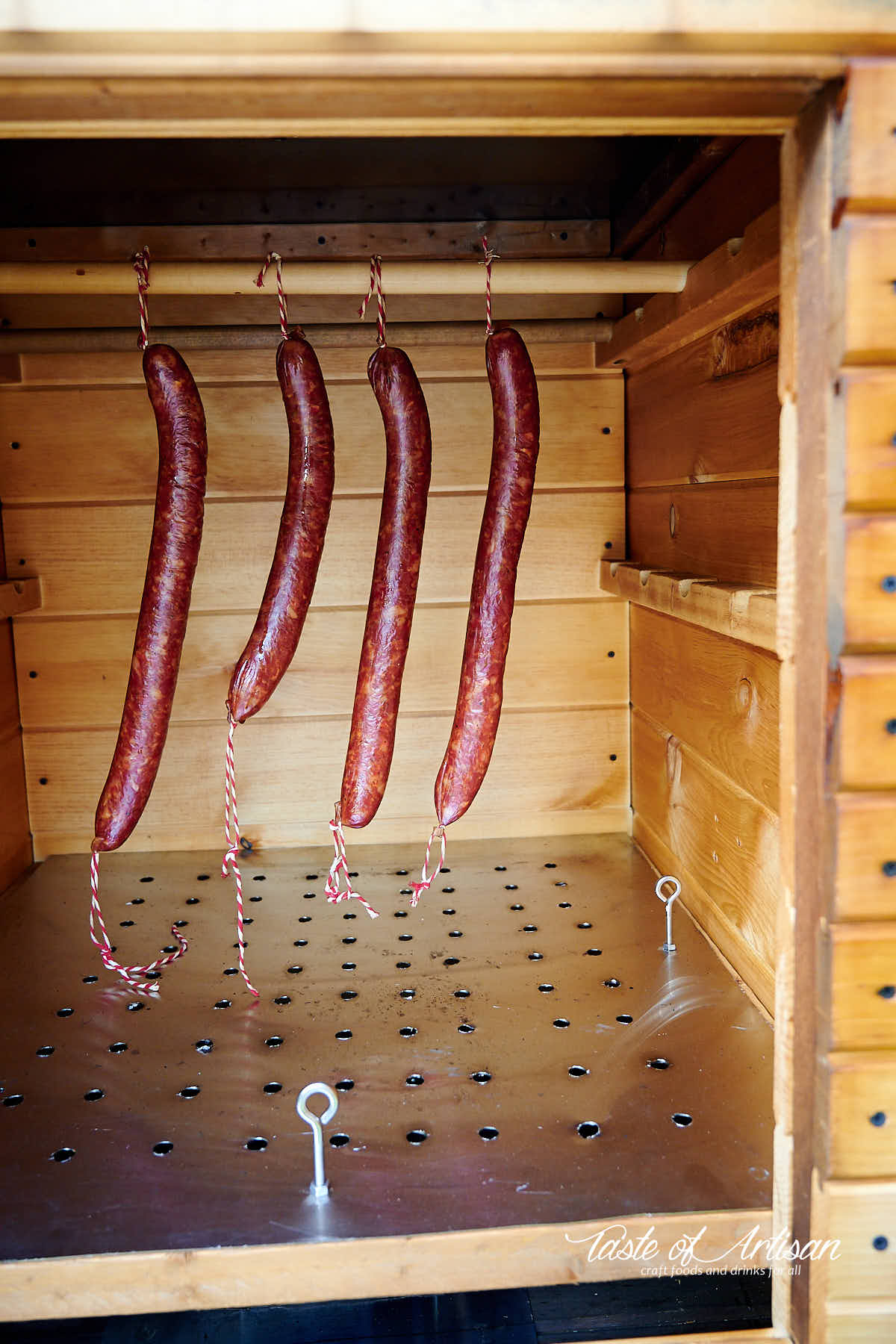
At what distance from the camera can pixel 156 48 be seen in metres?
0.83

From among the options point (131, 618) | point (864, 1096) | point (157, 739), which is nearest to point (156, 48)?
point (157, 739)

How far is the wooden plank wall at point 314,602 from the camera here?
2.22 meters

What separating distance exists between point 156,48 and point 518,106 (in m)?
0.32

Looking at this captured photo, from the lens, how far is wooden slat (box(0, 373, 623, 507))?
7.25 feet

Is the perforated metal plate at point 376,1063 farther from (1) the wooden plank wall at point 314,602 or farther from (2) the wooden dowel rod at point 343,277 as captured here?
(2) the wooden dowel rod at point 343,277

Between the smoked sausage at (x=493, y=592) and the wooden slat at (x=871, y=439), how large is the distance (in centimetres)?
72

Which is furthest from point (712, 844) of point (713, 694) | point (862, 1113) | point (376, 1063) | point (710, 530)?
point (862, 1113)

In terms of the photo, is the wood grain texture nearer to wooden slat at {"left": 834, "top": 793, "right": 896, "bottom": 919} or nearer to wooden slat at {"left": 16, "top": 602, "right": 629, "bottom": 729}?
wooden slat at {"left": 834, "top": 793, "right": 896, "bottom": 919}

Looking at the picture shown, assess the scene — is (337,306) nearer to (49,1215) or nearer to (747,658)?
(747,658)

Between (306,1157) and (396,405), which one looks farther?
(396,405)

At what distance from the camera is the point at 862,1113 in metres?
1.02

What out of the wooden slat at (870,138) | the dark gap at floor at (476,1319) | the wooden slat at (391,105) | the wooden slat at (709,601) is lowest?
the dark gap at floor at (476,1319)

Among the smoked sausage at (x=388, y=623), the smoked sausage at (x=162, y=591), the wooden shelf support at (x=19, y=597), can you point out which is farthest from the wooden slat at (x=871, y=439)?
the wooden shelf support at (x=19, y=597)

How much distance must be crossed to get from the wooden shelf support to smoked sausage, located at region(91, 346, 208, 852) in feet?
1.67
